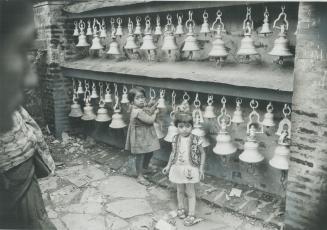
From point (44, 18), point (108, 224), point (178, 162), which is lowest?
point (108, 224)

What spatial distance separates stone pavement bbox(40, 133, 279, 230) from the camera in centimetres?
518

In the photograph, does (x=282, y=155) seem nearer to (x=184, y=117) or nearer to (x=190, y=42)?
(x=184, y=117)

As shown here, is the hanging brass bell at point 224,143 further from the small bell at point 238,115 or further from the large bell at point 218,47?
the large bell at point 218,47

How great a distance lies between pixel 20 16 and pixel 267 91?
305cm

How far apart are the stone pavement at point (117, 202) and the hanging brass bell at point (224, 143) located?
648 mm

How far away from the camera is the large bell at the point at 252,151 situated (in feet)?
17.4

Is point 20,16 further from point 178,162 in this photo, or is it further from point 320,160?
point 320,160

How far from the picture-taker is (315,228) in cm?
436

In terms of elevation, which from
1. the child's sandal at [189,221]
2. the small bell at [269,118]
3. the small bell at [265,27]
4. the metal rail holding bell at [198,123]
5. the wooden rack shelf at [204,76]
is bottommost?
the child's sandal at [189,221]

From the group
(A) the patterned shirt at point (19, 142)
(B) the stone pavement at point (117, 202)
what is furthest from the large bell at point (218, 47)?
(A) the patterned shirt at point (19, 142)

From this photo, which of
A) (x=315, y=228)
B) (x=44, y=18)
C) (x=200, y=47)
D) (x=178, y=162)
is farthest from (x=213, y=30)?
(x=44, y=18)

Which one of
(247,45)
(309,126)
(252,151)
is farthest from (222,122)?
(309,126)

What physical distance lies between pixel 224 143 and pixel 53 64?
4.55 metres

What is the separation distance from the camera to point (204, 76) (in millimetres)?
5629
